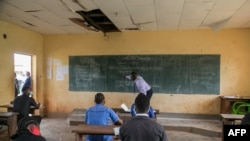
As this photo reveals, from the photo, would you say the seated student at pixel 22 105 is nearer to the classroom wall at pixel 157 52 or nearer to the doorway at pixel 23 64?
the doorway at pixel 23 64

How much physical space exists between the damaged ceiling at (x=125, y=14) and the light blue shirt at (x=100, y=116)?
1.96m

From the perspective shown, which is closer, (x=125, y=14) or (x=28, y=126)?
(x=28, y=126)

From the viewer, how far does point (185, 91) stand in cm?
653

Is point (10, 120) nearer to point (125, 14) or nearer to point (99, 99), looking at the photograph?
point (99, 99)

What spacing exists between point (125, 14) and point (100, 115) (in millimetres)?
2539

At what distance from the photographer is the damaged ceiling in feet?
13.5

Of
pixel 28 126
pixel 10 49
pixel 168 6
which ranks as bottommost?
pixel 28 126

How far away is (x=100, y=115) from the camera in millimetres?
3156

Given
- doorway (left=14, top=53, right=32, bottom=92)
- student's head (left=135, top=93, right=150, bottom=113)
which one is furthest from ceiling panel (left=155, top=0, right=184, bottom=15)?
doorway (left=14, top=53, right=32, bottom=92)

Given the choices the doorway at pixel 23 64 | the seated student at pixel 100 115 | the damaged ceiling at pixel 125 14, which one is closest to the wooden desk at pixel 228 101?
the damaged ceiling at pixel 125 14

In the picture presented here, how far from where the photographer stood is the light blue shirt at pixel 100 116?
311 centimetres

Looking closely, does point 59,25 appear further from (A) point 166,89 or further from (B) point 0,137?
(A) point 166,89

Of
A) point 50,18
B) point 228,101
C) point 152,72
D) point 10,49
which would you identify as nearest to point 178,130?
point 228,101

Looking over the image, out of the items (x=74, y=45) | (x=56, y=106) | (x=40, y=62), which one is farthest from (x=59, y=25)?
(x=56, y=106)
